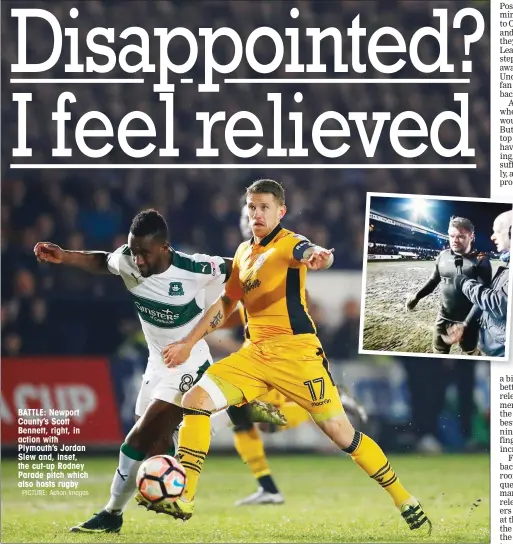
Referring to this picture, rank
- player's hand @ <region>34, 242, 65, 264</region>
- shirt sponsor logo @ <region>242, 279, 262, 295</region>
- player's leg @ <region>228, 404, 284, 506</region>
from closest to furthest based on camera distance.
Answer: shirt sponsor logo @ <region>242, 279, 262, 295</region> → player's hand @ <region>34, 242, 65, 264</region> → player's leg @ <region>228, 404, 284, 506</region>

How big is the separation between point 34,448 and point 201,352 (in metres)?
1.46

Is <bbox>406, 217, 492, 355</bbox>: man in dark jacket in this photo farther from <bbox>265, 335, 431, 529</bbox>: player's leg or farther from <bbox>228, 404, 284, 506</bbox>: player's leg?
<bbox>228, 404, 284, 506</bbox>: player's leg

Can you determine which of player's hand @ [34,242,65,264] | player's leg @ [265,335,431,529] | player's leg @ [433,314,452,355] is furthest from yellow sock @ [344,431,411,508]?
player's hand @ [34,242,65,264]

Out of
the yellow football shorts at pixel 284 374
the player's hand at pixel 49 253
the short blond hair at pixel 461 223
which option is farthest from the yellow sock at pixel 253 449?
the short blond hair at pixel 461 223

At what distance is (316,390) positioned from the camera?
6500 millimetres

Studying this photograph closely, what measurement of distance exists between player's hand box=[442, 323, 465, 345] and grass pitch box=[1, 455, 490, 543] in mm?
1159

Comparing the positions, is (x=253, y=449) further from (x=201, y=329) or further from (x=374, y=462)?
(x=201, y=329)

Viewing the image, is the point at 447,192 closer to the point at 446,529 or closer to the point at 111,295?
the point at 446,529

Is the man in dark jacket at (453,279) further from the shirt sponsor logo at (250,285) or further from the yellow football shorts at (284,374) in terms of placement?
the shirt sponsor logo at (250,285)

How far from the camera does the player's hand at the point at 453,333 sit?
7039mm

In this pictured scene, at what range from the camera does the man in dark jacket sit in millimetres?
6988

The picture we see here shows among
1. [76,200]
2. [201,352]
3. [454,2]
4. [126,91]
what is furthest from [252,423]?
[454,2]

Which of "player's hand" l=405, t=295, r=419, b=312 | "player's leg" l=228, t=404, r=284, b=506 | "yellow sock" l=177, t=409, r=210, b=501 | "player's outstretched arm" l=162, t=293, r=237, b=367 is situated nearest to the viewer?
"yellow sock" l=177, t=409, r=210, b=501

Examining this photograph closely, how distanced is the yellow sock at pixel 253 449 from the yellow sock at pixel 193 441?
5.77 feet
